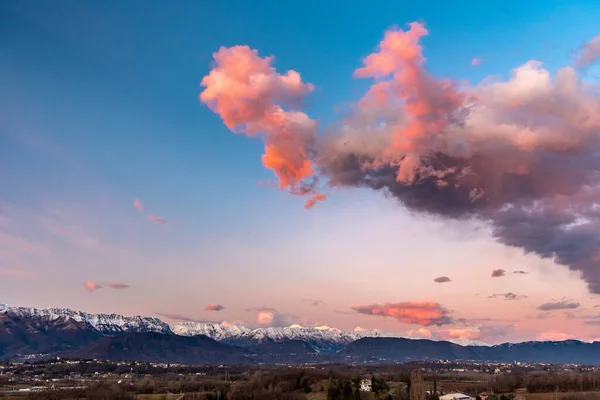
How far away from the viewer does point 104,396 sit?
19375 cm

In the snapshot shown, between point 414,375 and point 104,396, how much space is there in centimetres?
10995

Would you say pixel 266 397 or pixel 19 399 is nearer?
pixel 266 397

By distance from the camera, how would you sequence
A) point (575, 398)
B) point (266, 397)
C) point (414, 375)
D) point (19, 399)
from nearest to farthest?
point (414, 375), point (575, 398), point (266, 397), point (19, 399)

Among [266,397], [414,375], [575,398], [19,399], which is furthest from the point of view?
[19,399]

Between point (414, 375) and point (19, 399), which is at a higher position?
point (414, 375)

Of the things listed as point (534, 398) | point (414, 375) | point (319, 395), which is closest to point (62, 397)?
point (319, 395)

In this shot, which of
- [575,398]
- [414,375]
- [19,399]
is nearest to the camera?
[414,375]

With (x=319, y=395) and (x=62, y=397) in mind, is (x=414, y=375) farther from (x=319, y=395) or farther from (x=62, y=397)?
(x=62, y=397)

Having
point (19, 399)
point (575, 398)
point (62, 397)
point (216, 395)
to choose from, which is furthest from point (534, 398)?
point (19, 399)

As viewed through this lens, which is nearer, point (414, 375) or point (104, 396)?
point (414, 375)

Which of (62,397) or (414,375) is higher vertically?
(414,375)

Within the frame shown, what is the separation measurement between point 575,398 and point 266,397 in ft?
311

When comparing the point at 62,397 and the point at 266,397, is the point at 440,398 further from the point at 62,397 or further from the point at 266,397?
the point at 62,397

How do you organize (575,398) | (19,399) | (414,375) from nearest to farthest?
1. (414,375)
2. (575,398)
3. (19,399)
